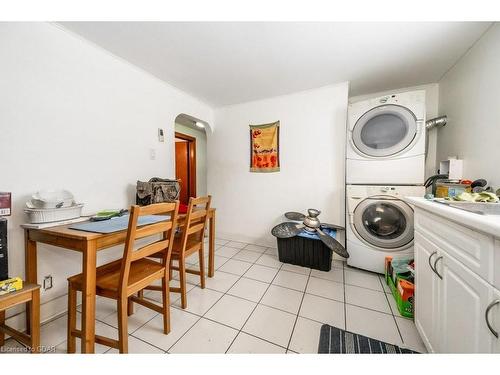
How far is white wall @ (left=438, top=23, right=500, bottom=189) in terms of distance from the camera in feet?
4.59

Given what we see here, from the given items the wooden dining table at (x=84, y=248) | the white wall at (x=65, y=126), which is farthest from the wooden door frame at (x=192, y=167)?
the wooden dining table at (x=84, y=248)

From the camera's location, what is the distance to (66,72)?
1.48m

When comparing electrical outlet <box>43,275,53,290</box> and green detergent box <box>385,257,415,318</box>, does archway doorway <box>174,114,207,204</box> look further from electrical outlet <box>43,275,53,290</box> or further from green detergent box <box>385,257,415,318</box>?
green detergent box <box>385,257,415,318</box>

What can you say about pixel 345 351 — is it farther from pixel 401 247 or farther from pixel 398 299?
pixel 401 247

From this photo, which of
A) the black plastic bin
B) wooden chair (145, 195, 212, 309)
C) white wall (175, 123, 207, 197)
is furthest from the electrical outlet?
white wall (175, 123, 207, 197)

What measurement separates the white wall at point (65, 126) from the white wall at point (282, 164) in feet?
4.11

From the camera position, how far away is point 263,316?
140cm

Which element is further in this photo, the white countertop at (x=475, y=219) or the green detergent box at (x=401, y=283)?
the green detergent box at (x=401, y=283)

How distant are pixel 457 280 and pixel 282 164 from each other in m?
2.11

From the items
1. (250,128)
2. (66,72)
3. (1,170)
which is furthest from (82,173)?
(250,128)

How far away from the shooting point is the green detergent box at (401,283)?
1.39m

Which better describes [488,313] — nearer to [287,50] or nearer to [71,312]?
[71,312]

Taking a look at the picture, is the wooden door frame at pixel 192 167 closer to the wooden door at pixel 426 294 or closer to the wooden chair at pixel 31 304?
the wooden chair at pixel 31 304

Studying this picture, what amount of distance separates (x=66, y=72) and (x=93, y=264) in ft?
4.96
